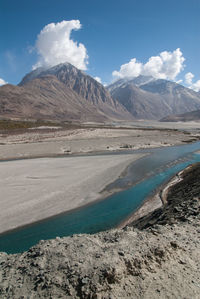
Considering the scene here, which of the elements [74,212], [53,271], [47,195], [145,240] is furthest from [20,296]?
[47,195]

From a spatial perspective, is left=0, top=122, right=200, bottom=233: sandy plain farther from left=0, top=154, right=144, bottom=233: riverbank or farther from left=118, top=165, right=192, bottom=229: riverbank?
left=118, top=165, right=192, bottom=229: riverbank

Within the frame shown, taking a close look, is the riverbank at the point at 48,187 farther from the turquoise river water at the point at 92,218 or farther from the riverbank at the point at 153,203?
the riverbank at the point at 153,203

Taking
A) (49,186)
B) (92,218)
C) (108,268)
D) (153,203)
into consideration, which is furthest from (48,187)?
(108,268)

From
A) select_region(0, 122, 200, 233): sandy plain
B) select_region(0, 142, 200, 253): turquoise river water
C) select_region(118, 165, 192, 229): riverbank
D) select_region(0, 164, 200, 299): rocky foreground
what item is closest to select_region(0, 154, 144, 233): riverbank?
select_region(0, 122, 200, 233): sandy plain

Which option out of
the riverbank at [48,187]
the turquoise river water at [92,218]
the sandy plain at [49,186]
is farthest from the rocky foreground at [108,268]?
the sandy plain at [49,186]

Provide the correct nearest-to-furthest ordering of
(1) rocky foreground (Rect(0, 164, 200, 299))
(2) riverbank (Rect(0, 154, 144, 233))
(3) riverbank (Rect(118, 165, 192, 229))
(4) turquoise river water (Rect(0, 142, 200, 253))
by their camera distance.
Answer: (1) rocky foreground (Rect(0, 164, 200, 299)), (4) turquoise river water (Rect(0, 142, 200, 253)), (3) riverbank (Rect(118, 165, 192, 229)), (2) riverbank (Rect(0, 154, 144, 233))

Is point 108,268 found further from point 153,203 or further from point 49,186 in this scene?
point 49,186
